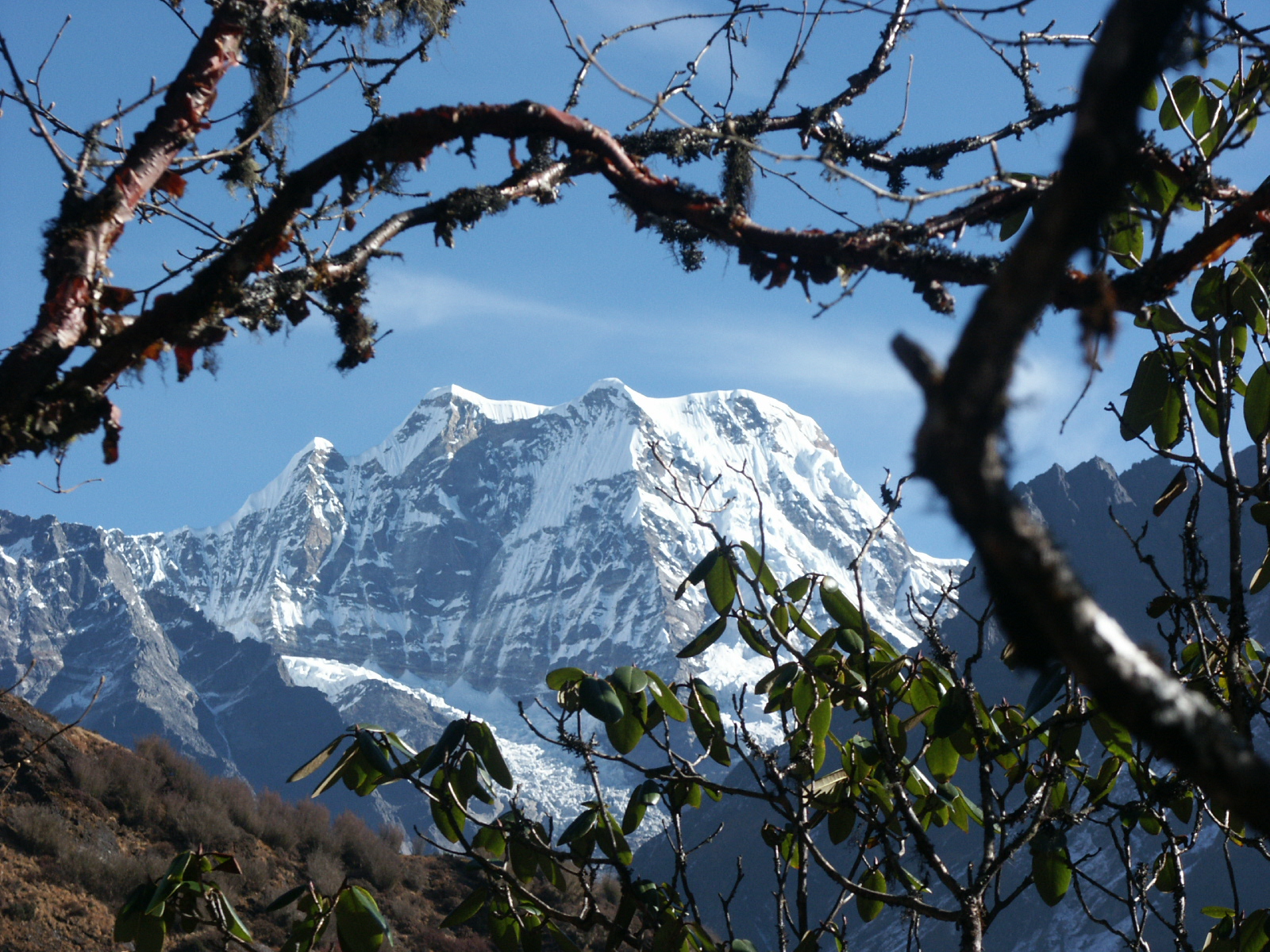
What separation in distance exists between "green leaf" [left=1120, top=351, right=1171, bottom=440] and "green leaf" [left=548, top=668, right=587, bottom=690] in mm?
1227

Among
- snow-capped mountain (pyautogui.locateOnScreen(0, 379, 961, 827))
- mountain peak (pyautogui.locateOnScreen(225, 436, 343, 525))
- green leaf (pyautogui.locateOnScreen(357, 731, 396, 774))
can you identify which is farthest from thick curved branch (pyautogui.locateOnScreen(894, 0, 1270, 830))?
mountain peak (pyautogui.locateOnScreen(225, 436, 343, 525))

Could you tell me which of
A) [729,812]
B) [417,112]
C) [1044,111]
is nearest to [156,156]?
[417,112]

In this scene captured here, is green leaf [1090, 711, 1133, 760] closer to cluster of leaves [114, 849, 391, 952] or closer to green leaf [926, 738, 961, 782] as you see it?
green leaf [926, 738, 961, 782]

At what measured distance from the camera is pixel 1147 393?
1995mm

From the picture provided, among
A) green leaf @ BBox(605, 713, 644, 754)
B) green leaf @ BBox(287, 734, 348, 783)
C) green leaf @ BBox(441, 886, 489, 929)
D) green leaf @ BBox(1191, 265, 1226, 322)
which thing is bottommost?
green leaf @ BBox(441, 886, 489, 929)

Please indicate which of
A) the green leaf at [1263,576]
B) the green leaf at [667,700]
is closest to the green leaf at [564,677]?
the green leaf at [667,700]

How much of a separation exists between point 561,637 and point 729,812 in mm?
90190

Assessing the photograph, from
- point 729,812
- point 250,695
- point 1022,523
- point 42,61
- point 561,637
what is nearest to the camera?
point 1022,523

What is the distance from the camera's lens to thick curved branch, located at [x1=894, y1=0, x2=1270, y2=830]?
0.51 metres

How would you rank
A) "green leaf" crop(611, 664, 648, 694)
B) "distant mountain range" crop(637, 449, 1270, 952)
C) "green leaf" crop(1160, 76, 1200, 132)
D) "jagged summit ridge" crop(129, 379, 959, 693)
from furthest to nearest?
"jagged summit ridge" crop(129, 379, 959, 693) → "distant mountain range" crop(637, 449, 1270, 952) → "green leaf" crop(1160, 76, 1200, 132) → "green leaf" crop(611, 664, 648, 694)

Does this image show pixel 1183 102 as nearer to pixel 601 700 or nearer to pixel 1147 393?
pixel 1147 393

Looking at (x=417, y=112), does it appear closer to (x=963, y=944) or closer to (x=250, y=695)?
(x=963, y=944)

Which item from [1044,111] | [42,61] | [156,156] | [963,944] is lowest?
[963,944]

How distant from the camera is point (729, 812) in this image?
58156 millimetres
